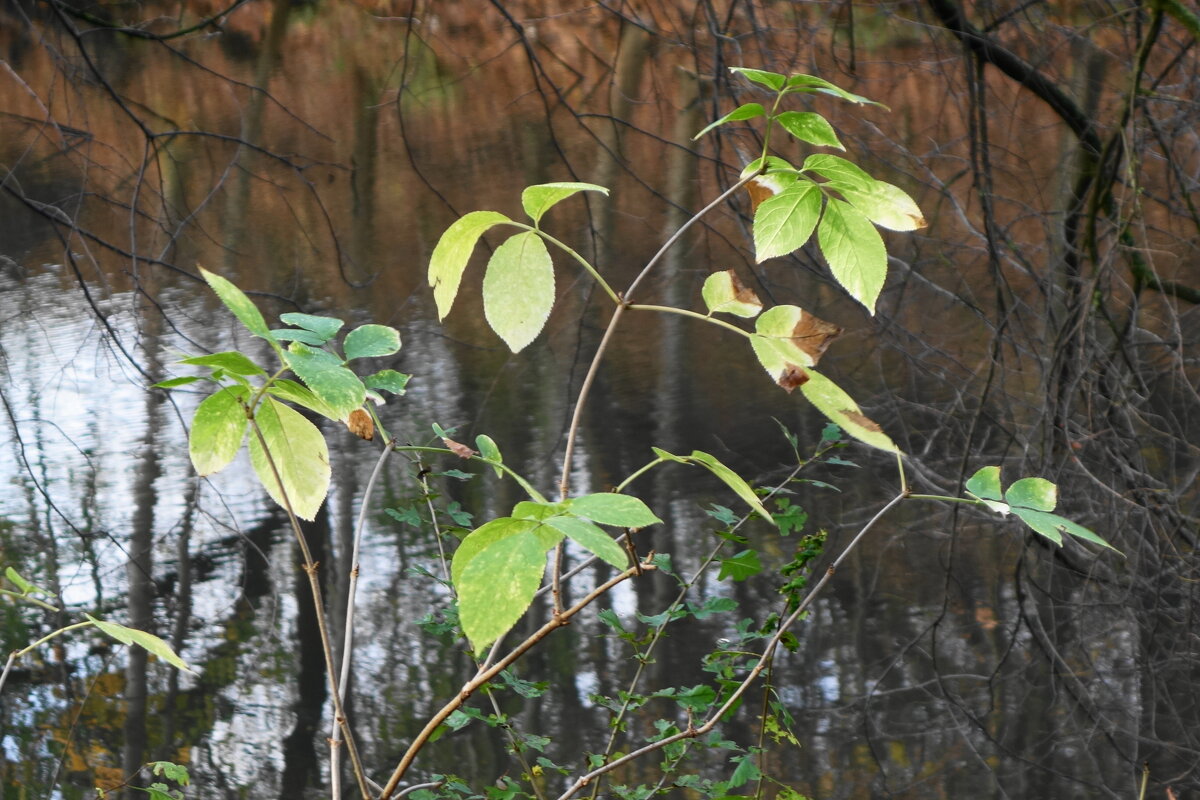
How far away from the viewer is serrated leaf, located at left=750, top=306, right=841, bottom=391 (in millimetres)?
447

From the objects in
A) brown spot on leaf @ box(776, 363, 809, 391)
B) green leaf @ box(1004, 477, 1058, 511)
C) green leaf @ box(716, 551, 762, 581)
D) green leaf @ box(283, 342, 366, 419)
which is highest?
green leaf @ box(283, 342, 366, 419)

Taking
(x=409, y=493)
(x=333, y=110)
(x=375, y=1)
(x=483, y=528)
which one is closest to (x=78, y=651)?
(x=409, y=493)

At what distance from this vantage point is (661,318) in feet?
20.0

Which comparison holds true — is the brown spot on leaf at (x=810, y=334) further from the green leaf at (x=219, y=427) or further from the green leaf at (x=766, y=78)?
the green leaf at (x=219, y=427)

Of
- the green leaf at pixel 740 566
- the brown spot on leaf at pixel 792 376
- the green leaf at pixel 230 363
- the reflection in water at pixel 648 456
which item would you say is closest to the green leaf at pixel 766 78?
the brown spot on leaf at pixel 792 376

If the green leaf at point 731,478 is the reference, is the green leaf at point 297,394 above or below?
above

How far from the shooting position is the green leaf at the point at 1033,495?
1.66 feet

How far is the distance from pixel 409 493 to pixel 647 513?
3801 mm

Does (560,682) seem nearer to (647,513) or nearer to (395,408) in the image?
(395,408)

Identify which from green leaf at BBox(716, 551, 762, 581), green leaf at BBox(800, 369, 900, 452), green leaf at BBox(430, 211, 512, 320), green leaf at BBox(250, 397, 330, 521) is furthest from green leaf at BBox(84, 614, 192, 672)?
green leaf at BBox(716, 551, 762, 581)

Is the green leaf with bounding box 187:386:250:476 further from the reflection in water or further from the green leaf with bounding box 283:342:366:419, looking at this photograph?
the reflection in water

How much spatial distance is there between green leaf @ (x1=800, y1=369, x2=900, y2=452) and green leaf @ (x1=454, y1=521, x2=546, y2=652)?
144 mm

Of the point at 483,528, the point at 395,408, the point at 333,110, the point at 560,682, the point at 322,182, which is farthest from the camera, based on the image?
the point at 333,110

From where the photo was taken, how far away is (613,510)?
381mm
